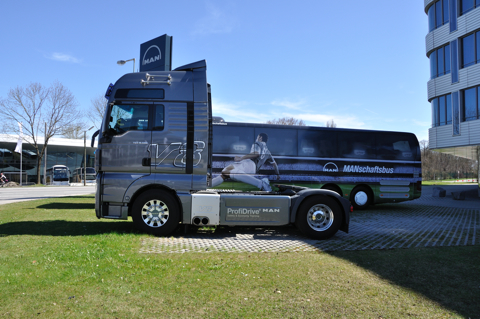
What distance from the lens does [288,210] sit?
25.0 feet

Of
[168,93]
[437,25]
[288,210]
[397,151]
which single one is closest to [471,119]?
[437,25]

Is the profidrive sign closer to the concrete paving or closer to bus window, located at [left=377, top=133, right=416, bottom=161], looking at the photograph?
the concrete paving

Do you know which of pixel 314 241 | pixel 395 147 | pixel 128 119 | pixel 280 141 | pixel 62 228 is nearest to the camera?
pixel 314 241

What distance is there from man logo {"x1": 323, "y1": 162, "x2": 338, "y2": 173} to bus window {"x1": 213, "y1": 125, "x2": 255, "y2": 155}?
3103 mm

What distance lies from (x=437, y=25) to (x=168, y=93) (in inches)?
1079

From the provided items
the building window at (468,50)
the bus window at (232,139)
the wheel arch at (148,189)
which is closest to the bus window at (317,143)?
the bus window at (232,139)

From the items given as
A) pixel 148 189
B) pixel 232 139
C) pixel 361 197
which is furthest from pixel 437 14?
pixel 148 189

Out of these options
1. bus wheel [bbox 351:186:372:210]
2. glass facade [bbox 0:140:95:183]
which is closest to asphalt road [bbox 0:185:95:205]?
bus wheel [bbox 351:186:372:210]

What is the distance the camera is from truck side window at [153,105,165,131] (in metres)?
7.57

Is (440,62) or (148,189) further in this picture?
(440,62)

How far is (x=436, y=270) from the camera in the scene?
5.15m

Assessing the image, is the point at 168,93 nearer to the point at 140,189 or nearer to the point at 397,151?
the point at 140,189

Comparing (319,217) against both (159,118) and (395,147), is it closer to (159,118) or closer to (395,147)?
(159,118)

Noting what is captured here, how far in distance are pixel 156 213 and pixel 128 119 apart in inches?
84.2
